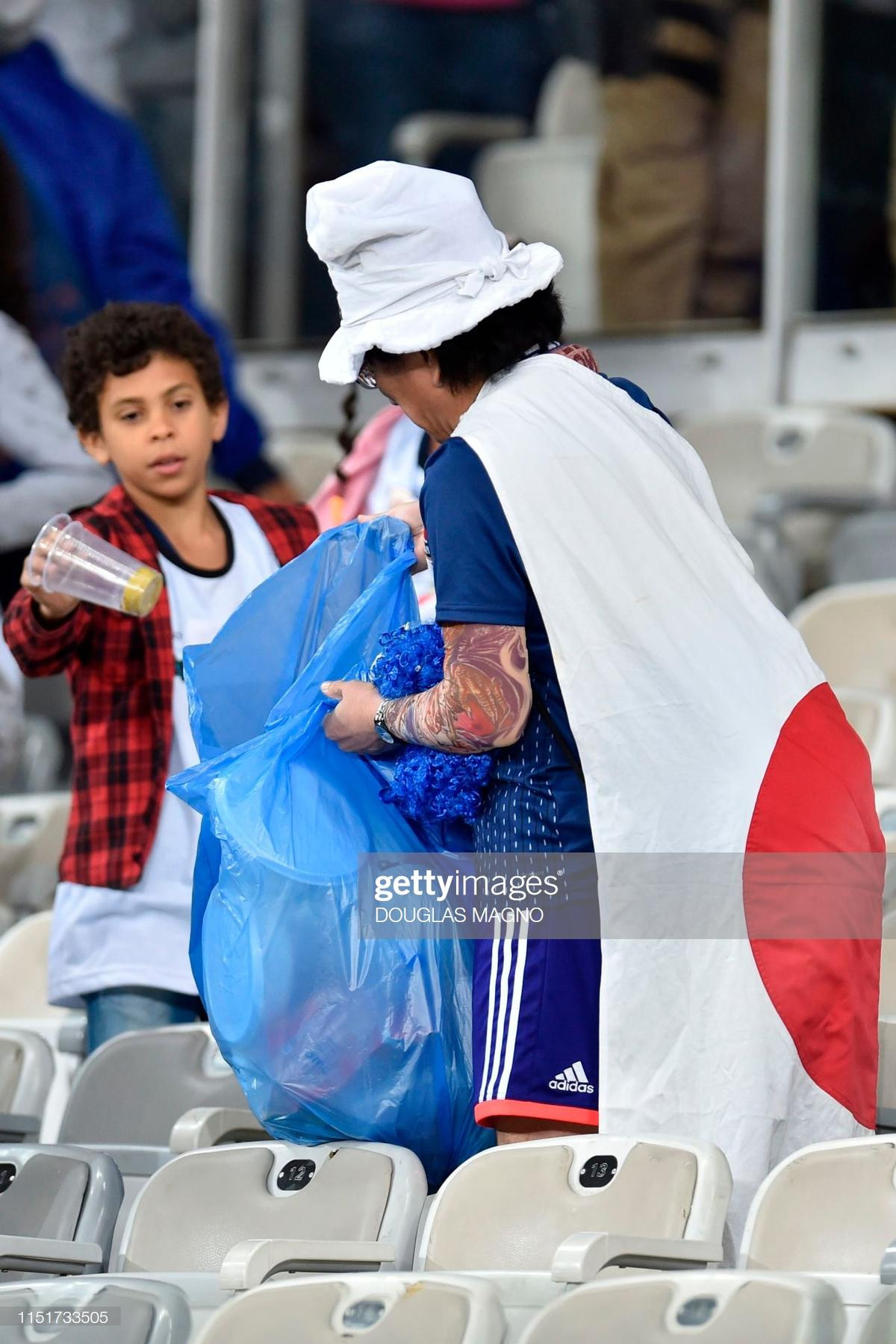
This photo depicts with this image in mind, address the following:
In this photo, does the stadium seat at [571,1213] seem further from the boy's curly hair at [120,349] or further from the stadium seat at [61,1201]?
the boy's curly hair at [120,349]

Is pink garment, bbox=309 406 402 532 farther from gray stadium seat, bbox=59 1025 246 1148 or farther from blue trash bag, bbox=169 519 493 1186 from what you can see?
blue trash bag, bbox=169 519 493 1186

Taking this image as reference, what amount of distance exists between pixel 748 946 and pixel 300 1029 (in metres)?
0.46

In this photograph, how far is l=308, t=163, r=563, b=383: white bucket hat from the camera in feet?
6.16

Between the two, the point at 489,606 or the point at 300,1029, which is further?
the point at 300,1029

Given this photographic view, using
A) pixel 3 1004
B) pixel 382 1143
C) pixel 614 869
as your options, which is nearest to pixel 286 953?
pixel 382 1143

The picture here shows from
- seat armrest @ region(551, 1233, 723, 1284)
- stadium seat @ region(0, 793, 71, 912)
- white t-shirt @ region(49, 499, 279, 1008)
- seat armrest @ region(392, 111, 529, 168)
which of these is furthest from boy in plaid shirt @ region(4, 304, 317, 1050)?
seat armrest @ region(392, 111, 529, 168)

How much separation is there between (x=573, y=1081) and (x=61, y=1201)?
1.94 ft

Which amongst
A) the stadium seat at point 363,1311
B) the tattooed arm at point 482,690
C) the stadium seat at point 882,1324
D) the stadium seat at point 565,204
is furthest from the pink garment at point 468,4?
the stadium seat at point 882,1324

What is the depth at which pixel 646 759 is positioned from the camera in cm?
182

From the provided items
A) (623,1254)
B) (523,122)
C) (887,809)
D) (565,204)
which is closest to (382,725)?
(623,1254)

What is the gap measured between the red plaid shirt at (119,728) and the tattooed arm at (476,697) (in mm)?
864

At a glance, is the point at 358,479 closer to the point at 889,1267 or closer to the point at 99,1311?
the point at 99,1311

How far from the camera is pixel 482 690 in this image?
180cm

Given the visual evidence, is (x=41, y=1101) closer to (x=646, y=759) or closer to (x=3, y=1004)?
(x=3, y=1004)
